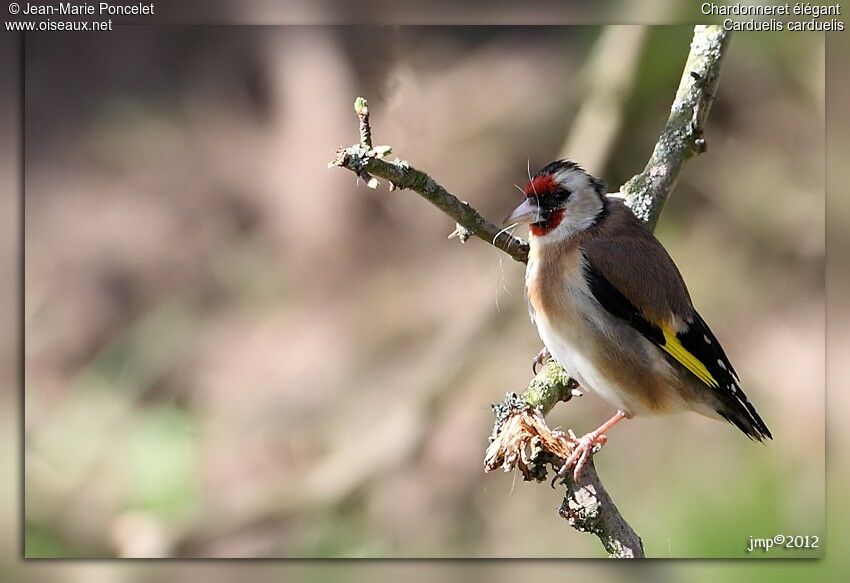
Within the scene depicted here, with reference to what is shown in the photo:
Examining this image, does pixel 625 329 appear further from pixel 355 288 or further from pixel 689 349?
pixel 355 288

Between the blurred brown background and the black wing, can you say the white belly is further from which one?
the blurred brown background

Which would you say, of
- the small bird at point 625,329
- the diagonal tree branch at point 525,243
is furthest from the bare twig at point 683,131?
the small bird at point 625,329

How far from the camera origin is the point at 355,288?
11.8 feet

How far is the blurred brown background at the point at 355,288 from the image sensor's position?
10.0 feet

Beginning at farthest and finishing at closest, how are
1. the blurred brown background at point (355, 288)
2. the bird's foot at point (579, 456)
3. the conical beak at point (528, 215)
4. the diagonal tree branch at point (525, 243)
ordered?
the blurred brown background at point (355, 288)
the conical beak at point (528, 215)
the bird's foot at point (579, 456)
the diagonal tree branch at point (525, 243)

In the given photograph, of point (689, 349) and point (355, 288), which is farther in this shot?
point (355, 288)

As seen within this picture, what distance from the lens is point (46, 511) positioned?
3.04 m

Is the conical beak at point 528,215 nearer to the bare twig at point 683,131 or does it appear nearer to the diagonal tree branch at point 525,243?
the diagonal tree branch at point 525,243

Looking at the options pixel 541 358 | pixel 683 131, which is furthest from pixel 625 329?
pixel 683 131

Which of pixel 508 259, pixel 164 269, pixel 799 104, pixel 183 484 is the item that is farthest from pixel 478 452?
pixel 799 104

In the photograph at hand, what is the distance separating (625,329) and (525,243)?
0.41 metres

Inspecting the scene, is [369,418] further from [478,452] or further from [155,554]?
[155,554]

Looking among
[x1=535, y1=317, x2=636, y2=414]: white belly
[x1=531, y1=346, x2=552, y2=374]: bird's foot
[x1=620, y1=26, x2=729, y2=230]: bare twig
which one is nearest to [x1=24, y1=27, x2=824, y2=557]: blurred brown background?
[x1=620, y1=26, x2=729, y2=230]: bare twig

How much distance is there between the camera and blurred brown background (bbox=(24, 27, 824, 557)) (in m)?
3.05
